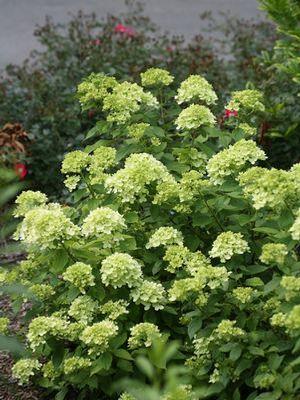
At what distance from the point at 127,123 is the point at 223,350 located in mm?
1216

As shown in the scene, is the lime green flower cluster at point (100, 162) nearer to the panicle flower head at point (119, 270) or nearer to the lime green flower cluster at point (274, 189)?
the panicle flower head at point (119, 270)

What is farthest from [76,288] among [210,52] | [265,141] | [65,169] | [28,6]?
[28,6]

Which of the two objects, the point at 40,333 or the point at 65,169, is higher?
the point at 65,169

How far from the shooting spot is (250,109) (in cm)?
391

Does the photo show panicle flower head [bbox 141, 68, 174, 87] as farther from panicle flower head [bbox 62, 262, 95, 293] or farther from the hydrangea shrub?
panicle flower head [bbox 62, 262, 95, 293]

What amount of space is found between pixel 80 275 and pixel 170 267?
35cm

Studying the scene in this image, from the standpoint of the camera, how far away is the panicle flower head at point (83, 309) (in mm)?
3273

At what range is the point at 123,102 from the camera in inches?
147

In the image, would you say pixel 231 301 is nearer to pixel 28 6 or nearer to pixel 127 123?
pixel 127 123

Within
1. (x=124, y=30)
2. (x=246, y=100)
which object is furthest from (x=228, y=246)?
(x=124, y=30)

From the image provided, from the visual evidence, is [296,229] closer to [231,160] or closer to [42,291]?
[231,160]

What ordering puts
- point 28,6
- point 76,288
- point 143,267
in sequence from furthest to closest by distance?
point 28,6 → point 143,267 → point 76,288

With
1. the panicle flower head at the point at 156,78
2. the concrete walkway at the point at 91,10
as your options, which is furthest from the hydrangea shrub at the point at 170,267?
the concrete walkway at the point at 91,10

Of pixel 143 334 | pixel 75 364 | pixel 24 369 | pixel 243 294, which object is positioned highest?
pixel 243 294
